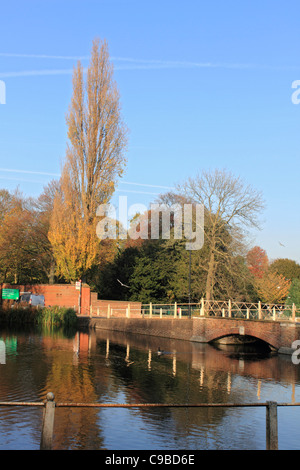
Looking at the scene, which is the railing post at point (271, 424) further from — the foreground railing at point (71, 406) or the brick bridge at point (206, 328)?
the brick bridge at point (206, 328)

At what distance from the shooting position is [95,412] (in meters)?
13.3

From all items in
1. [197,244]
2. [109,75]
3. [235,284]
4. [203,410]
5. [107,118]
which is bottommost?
[203,410]

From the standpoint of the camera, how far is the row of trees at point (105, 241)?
41375 mm

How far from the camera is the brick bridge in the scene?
1104 inches

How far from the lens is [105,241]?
54625 millimetres

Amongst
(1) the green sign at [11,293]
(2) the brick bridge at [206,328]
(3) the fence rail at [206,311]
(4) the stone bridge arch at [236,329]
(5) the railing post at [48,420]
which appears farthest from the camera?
(1) the green sign at [11,293]

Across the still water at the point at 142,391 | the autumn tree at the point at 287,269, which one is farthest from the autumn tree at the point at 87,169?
the autumn tree at the point at 287,269

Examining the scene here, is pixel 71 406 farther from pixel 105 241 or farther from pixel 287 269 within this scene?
pixel 287 269

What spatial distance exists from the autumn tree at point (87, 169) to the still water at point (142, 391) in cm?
1403

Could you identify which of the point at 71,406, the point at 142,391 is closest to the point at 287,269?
the point at 142,391

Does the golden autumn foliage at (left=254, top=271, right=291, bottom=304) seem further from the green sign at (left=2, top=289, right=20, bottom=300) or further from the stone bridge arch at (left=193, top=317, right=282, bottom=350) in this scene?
the green sign at (left=2, top=289, right=20, bottom=300)
